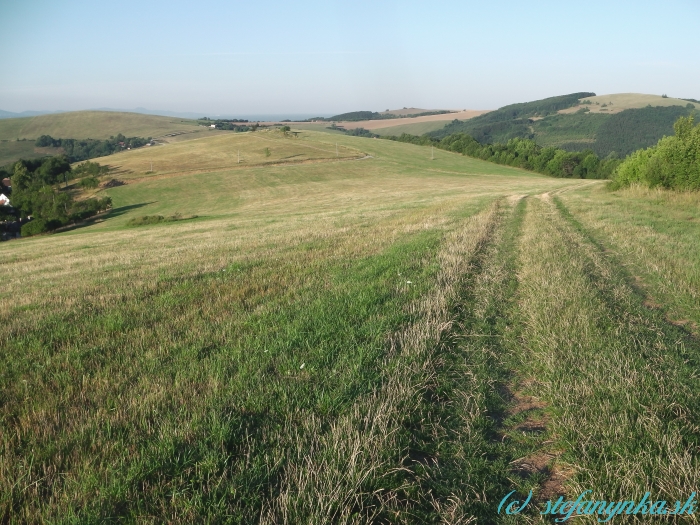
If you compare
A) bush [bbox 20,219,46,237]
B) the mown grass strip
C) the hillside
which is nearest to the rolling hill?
the hillside

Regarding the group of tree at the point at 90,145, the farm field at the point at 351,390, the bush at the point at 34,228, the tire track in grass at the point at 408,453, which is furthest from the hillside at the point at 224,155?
the tire track in grass at the point at 408,453

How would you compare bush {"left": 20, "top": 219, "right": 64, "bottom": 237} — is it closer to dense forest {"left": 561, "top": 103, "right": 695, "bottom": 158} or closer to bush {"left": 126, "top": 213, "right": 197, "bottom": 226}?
bush {"left": 126, "top": 213, "right": 197, "bottom": 226}

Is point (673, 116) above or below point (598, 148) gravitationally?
above

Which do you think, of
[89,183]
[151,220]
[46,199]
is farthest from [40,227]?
[151,220]

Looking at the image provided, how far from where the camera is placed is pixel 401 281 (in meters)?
9.41

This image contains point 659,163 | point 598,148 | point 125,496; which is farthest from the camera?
point 598,148

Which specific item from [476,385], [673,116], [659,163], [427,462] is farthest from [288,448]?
[673,116]

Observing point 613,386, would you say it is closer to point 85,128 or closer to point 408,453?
point 408,453

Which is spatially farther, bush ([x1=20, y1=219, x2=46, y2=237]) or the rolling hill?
the rolling hill

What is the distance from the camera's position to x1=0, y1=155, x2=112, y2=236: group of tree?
206 ft

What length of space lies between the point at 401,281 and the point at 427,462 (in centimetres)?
569

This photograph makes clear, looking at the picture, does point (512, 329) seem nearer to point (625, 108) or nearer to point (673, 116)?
point (673, 116)

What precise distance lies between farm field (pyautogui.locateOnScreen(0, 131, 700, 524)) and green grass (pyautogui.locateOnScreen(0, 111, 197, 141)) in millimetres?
186589

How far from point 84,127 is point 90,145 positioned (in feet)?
123
